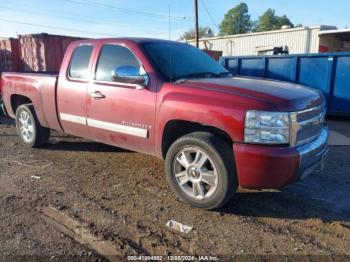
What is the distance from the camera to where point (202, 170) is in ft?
12.9

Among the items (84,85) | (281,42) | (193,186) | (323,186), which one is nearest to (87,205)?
(193,186)

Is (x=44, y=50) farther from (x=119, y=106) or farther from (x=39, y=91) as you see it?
(x=119, y=106)

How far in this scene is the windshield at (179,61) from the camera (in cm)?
449

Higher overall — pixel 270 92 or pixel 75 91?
pixel 270 92

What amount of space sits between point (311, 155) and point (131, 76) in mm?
2165

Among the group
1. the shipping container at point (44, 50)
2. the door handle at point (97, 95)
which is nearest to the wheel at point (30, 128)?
the door handle at point (97, 95)

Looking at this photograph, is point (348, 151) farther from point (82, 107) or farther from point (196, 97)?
point (82, 107)

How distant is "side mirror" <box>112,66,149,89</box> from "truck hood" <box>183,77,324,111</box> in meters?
0.53

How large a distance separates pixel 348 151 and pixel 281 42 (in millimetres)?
19572

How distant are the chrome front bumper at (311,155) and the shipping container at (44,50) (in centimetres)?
1056

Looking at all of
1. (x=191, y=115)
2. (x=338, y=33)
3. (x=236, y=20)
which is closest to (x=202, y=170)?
(x=191, y=115)

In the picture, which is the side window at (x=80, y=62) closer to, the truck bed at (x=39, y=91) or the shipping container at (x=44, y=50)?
the truck bed at (x=39, y=91)

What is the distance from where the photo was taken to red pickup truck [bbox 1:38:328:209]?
11.6ft

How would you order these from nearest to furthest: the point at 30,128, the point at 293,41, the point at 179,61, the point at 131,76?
1. the point at 131,76
2. the point at 179,61
3. the point at 30,128
4. the point at 293,41
